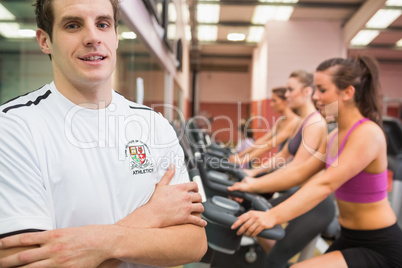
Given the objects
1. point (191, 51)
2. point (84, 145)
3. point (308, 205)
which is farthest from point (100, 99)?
point (191, 51)

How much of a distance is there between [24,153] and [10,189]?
0.32ft

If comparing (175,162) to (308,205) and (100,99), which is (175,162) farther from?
(308,205)

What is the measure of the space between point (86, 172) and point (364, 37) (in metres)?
10.8

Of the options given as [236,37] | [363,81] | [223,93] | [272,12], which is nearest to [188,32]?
[236,37]

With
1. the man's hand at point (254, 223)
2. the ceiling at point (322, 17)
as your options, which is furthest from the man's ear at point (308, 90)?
the ceiling at point (322, 17)

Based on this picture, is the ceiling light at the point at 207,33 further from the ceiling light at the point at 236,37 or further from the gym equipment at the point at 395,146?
the gym equipment at the point at 395,146

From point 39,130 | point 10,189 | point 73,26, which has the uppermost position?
point 73,26

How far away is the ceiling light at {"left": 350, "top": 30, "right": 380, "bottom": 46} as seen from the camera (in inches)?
368

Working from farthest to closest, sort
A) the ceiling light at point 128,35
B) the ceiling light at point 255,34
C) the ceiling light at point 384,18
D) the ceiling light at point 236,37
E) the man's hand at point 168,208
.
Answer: the ceiling light at point 236,37, the ceiling light at point 255,34, the ceiling light at point 384,18, the ceiling light at point 128,35, the man's hand at point 168,208

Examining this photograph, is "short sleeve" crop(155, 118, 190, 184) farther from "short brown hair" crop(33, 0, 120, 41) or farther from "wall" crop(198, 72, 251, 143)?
"wall" crop(198, 72, 251, 143)

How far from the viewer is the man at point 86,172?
0.83 metres

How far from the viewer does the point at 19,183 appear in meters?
0.85

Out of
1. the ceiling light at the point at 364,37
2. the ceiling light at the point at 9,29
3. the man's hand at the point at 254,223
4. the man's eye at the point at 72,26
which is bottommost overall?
the man's hand at the point at 254,223

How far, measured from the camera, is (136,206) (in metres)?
1.05
